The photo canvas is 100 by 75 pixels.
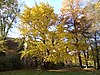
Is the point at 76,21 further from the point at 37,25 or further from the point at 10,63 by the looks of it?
the point at 10,63

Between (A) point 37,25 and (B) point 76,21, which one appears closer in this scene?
(A) point 37,25

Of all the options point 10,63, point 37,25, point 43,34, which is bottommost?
point 10,63

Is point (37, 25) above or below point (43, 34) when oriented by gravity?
above

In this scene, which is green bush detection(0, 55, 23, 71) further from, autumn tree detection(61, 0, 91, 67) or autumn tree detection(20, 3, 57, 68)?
autumn tree detection(61, 0, 91, 67)

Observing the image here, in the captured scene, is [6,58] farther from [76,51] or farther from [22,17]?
[76,51]

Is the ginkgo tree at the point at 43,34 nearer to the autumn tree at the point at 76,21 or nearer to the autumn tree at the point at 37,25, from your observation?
the autumn tree at the point at 37,25

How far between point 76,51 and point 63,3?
819cm

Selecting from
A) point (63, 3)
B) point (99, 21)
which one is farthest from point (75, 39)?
point (99, 21)

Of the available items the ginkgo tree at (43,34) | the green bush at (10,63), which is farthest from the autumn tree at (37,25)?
the green bush at (10,63)

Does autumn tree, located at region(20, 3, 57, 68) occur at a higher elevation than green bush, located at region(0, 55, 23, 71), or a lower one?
higher

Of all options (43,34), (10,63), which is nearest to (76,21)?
(43,34)

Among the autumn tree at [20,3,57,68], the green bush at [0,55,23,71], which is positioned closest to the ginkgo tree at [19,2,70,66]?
the autumn tree at [20,3,57,68]

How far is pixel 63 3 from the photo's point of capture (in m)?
37.7

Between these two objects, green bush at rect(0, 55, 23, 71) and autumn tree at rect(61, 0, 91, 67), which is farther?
autumn tree at rect(61, 0, 91, 67)
